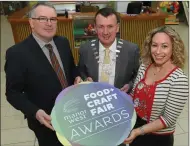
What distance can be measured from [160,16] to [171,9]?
4.43 metres

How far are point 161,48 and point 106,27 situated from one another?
19.5 inches

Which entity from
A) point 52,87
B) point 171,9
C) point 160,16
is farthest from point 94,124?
point 171,9

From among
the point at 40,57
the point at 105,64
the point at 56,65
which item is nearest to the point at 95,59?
the point at 105,64

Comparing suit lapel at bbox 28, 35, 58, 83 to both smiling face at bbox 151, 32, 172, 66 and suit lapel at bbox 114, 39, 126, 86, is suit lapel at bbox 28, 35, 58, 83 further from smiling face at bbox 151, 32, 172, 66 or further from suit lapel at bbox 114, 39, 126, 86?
smiling face at bbox 151, 32, 172, 66

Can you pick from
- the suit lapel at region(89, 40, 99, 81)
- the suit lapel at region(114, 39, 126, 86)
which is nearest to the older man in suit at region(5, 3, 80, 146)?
the suit lapel at region(89, 40, 99, 81)

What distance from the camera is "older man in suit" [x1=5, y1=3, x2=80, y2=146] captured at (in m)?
1.63

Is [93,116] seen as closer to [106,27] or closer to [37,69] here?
[37,69]

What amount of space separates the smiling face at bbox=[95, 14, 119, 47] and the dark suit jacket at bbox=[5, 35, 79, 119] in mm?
490

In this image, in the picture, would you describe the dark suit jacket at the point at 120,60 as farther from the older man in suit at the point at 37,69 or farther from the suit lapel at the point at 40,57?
the suit lapel at the point at 40,57

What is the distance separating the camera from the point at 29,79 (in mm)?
1695

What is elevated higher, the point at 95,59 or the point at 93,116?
the point at 95,59

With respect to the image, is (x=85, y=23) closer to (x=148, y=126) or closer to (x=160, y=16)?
(x=160, y=16)

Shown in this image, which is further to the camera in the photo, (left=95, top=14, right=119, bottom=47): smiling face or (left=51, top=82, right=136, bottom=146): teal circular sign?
(left=95, top=14, right=119, bottom=47): smiling face

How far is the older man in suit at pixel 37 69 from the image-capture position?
1631 mm
